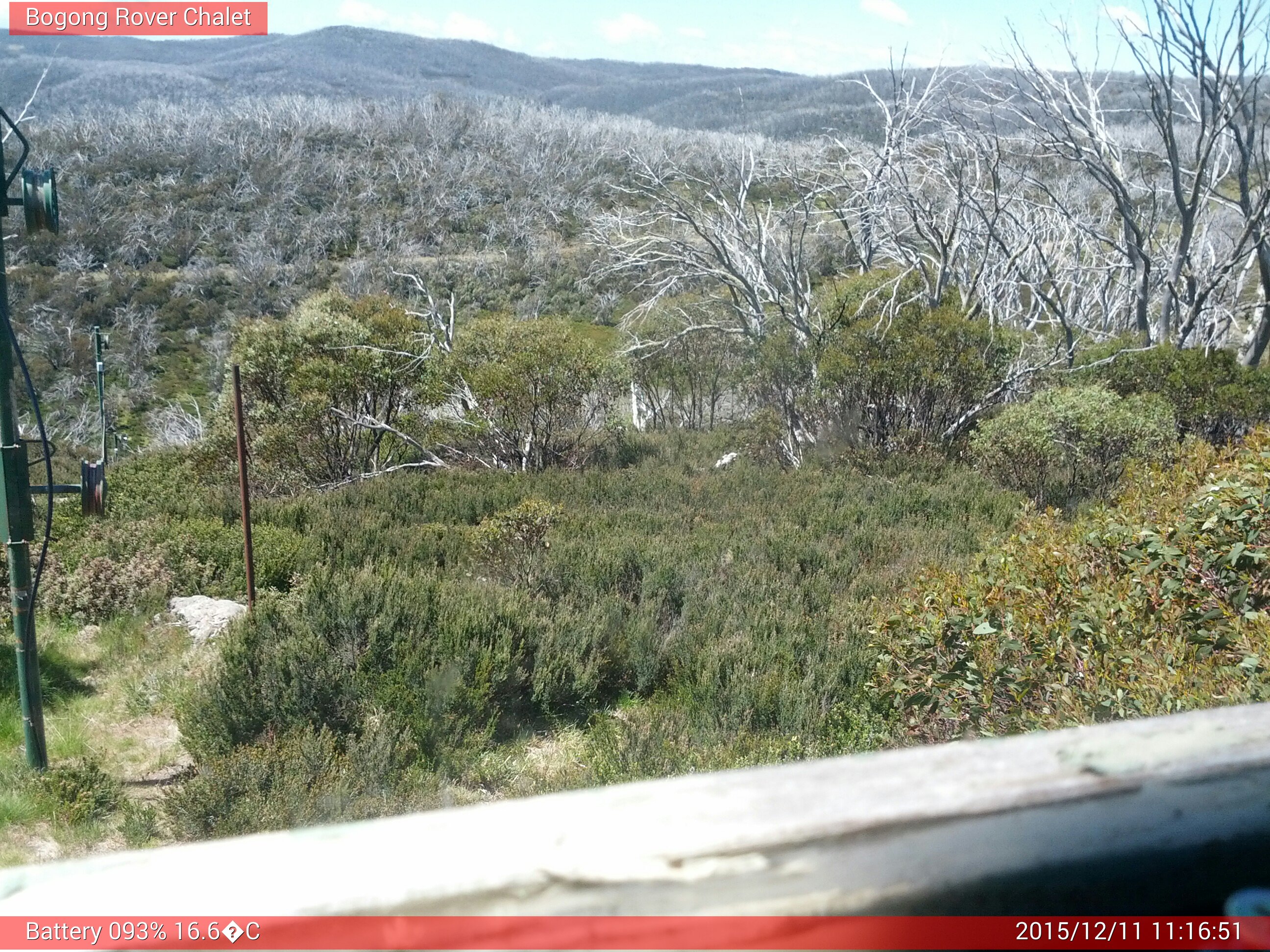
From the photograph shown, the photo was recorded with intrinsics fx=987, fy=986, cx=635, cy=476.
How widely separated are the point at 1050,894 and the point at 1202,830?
14 cm

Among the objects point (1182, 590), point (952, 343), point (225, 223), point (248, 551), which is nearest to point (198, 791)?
point (248, 551)

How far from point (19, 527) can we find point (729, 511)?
6.70m

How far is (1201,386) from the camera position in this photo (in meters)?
10.1

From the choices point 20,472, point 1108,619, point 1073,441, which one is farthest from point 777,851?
point 1073,441

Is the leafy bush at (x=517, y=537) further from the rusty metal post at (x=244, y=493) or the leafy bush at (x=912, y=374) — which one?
the leafy bush at (x=912, y=374)

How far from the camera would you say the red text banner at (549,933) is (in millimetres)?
637

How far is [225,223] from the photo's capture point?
40219 mm

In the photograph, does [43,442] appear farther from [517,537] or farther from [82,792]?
[517,537]

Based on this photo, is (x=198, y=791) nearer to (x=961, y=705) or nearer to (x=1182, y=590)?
(x=961, y=705)

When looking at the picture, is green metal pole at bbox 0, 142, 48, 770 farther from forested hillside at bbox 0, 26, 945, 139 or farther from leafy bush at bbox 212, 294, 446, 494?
forested hillside at bbox 0, 26, 945, 139

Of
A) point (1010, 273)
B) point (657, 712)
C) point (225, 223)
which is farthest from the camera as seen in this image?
point (225, 223)

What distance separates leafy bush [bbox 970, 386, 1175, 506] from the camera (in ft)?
30.2

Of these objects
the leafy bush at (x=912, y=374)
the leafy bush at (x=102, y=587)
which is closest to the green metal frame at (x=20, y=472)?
the leafy bush at (x=102, y=587)

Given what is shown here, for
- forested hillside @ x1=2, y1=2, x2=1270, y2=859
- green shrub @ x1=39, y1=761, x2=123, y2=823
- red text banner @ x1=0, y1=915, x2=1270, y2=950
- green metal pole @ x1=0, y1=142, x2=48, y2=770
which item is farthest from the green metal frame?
red text banner @ x1=0, y1=915, x2=1270, y2=950
